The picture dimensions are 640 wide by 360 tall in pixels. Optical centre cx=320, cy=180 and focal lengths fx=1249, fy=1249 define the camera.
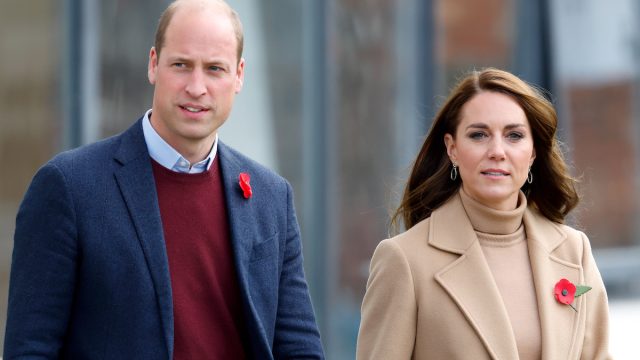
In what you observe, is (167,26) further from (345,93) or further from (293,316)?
(345,93)

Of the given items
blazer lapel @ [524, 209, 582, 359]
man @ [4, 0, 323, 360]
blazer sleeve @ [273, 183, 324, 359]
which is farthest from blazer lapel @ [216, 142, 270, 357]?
blazer lapel @ [524, 209, 582, 359]

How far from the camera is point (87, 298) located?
318 cm

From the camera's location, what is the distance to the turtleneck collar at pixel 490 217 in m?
3.76

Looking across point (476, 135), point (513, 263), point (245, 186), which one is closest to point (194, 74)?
point (245, 186)

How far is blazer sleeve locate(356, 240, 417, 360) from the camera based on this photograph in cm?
360

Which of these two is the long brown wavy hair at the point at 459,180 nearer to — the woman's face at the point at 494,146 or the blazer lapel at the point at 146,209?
the woman's face at the point at 494,146

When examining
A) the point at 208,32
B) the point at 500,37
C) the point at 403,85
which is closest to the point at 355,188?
the point at 403,85

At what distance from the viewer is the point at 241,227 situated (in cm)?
339

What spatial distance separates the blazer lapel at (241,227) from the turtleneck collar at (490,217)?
714 mm

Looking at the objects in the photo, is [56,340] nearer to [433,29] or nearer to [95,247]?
[95,247]

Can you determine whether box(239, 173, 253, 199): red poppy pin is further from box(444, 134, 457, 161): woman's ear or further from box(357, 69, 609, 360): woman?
box(444, 134, 457, 161): woman's ear

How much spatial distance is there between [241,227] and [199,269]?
178mm

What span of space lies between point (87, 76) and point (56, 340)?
3891 millimetres

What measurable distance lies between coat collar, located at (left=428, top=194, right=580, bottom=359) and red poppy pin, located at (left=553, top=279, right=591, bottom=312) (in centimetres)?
2
